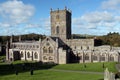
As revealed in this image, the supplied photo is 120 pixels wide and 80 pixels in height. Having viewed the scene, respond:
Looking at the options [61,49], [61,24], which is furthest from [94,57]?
[61,24]

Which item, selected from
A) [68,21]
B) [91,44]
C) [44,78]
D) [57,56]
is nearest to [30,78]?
[44,78]

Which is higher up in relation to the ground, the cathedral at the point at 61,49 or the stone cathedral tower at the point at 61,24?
the stone cathedral tower at the point at 61,24

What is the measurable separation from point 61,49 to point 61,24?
1151 centimetres

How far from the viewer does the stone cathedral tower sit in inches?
3135

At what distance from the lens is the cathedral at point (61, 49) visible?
230ft

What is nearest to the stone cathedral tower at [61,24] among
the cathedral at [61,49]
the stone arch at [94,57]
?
the cathedral at [61,49]

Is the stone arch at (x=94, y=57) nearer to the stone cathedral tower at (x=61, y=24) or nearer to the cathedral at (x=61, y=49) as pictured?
the cathedral at (x=61, y=49)

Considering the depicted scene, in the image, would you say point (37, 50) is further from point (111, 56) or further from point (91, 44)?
point (111, 56)

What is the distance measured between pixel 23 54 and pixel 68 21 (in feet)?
65.7

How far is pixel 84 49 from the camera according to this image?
73.7 m

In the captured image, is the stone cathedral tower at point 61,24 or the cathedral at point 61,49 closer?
→ the cathedral at point 61,49

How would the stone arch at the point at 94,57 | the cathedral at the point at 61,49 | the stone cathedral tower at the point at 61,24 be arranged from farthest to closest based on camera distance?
the stone cathedral tower at the point at 61,24 < the cathedral at the point at 61,49 < the stone arch at the point at 94,57

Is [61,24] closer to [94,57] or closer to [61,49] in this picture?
[61,49]

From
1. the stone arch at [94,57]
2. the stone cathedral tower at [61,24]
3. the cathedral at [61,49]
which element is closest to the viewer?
the stone arch at [94,57]
